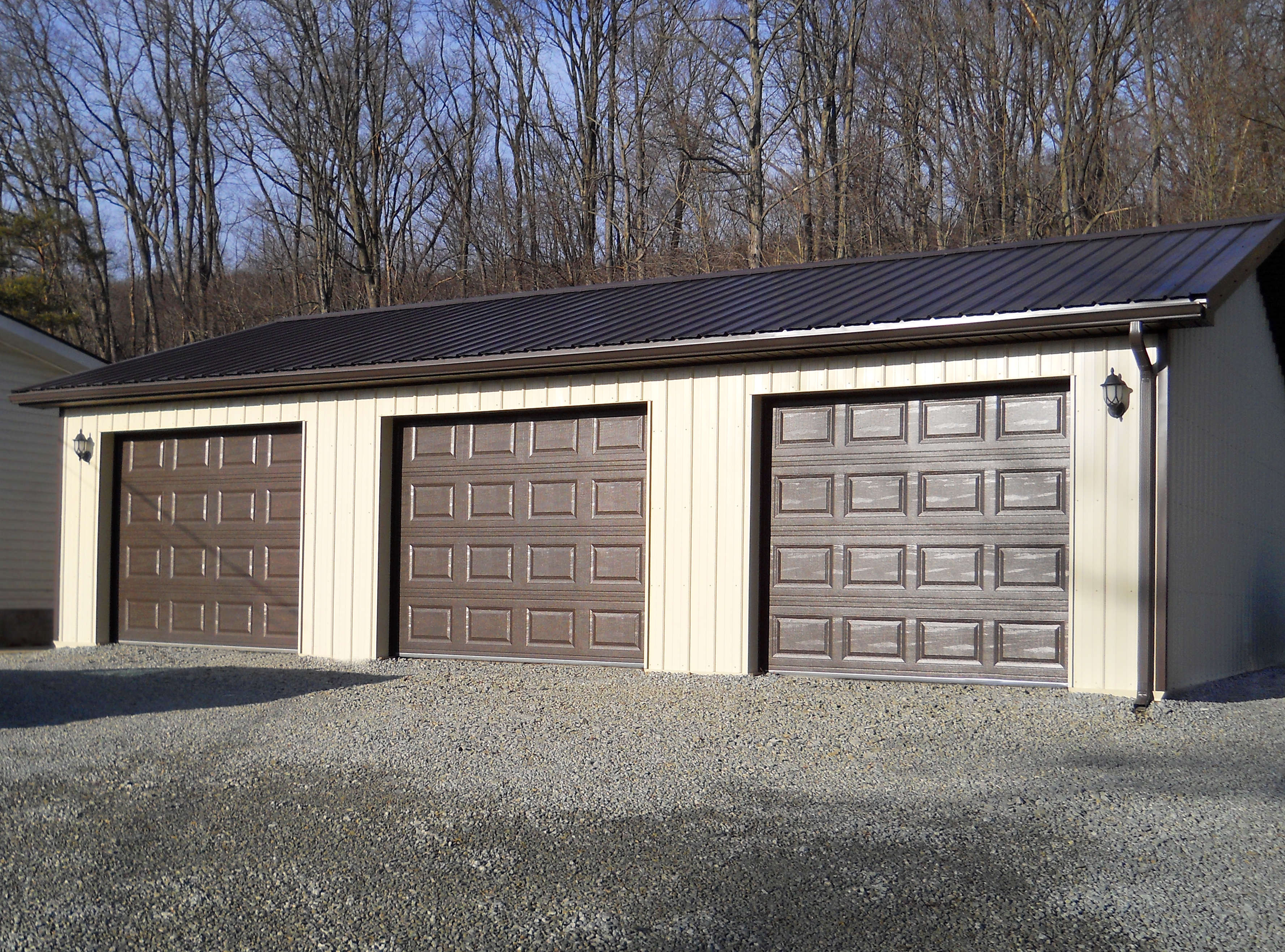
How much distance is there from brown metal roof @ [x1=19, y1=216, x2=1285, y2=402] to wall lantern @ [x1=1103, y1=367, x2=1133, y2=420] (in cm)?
55

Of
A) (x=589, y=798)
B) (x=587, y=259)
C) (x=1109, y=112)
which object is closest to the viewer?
(x=589, y=798)

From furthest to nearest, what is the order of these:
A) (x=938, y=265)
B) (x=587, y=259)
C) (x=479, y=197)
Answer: (x=479, y=197) < (x=587, y=259) < (x=938, y=265)

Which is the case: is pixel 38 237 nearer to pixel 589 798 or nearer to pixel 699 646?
pixel 699 646

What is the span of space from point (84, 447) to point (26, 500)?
397 centimetres

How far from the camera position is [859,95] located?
20141mm

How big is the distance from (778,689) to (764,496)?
1.70 metres

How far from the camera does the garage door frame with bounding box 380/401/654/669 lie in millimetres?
9695

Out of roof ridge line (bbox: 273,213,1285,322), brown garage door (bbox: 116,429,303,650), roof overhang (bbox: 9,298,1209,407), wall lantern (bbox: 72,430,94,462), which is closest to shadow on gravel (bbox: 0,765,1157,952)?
roof overhang (bbox: 9,298,1209,407)

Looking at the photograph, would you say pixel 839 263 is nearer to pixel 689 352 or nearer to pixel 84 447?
pixel 689 352

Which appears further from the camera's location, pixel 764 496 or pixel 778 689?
pixel 764 496

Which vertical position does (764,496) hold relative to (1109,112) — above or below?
below

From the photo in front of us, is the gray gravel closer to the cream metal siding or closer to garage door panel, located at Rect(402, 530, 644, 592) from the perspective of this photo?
garage door panel, located at Rect(402, 530, 644, 592)

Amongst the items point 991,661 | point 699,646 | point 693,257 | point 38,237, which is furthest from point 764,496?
point 38,237

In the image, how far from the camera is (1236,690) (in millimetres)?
9016
